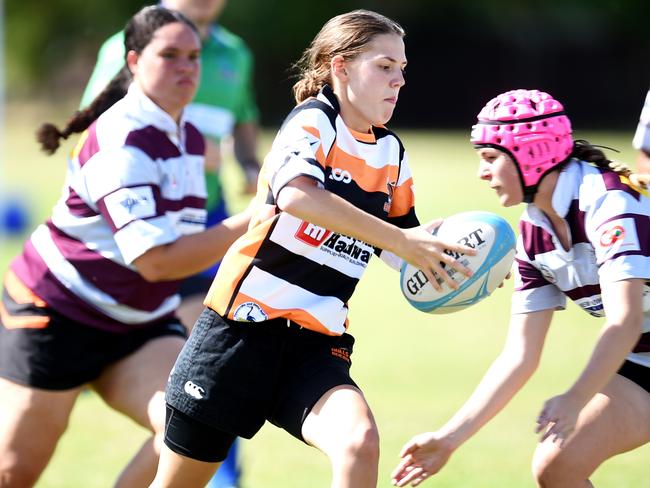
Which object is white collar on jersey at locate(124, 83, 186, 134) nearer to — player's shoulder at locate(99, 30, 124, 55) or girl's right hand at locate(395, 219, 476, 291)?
player's shoulder at locate(99, 30, 124, 55)

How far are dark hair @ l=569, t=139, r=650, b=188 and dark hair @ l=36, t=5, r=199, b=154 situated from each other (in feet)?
6.29

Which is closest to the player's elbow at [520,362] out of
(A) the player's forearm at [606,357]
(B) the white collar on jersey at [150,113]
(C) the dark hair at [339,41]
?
(A) the player's forearm at [606,357]

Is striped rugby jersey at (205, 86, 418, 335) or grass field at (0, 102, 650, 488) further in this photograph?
grass field at (0, 102, 650, 488)

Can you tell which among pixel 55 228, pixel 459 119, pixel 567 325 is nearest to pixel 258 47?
pixel 459 119

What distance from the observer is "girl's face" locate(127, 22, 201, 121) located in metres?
4.88

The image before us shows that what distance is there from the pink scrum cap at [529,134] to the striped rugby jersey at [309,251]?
1.41ft

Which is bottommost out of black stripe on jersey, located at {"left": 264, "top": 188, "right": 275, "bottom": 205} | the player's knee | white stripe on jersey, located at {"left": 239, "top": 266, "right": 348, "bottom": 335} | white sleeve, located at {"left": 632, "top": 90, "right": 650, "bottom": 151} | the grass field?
the grass field

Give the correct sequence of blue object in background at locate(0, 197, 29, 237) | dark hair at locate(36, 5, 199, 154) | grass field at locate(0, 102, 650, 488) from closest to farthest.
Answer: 1. dark hair at locate(36, 5, 199, 154)
2. grass field at locate(0, 102, 650, 488)
3. blue object in background at locate(0, 197, 29, 237)

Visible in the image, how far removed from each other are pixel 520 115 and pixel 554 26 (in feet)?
126

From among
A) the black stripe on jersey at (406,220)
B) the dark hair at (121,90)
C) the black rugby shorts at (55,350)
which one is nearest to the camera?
the black stripe on jersey at (406,220)

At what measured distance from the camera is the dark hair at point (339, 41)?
3971 millimetres

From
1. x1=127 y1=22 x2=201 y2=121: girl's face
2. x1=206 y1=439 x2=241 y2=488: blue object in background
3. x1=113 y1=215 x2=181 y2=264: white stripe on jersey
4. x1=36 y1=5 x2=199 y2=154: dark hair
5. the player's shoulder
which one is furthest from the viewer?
the player's shoulder

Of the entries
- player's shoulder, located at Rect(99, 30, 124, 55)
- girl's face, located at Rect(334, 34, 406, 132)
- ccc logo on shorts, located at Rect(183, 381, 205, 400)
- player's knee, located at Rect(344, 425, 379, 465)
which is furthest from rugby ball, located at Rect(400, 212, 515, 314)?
player's shoulder, located at Rect(99, 30, 124, 55)

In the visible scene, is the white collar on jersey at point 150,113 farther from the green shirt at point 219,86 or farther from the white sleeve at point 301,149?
the green shirt at point 219,86
